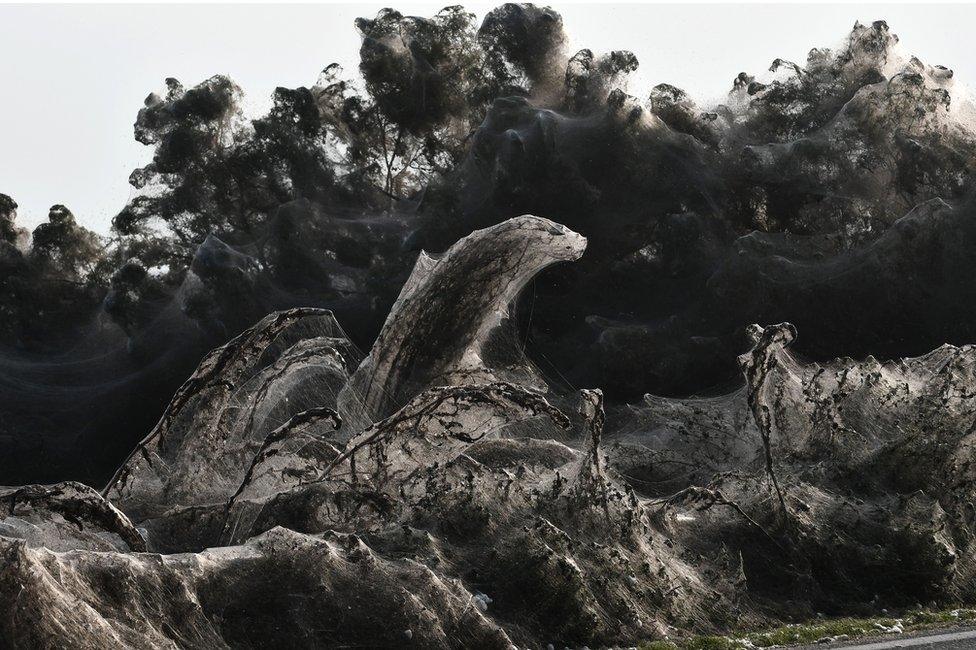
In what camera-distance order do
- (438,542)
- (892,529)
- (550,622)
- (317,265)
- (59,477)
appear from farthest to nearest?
(317,265) < (59,477) < (892,529) < (438,542) < (550,622)

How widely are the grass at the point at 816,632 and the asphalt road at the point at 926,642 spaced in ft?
1.07

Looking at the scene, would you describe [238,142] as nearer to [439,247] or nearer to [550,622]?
[439,247]

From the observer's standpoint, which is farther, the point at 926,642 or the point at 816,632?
the point at 816,632

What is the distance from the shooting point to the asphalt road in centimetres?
790

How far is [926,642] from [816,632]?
1.18 m

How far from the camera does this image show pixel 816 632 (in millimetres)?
9180

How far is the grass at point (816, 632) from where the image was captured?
28.7ft

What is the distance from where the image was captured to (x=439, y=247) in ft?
89.7

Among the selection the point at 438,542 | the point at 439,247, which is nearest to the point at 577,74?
the point at 439,247

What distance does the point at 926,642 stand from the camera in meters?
8.12

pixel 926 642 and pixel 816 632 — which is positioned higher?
pixel 926 642

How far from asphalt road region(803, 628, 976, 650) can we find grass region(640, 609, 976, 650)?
0.32 metres

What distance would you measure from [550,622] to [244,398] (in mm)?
8241

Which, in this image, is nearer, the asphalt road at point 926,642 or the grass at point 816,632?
the asphalt road at point 926,642
